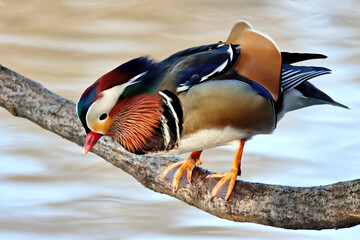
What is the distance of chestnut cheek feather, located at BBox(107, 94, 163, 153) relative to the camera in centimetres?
82

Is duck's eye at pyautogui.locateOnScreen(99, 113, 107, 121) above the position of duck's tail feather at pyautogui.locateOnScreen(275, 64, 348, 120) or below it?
below

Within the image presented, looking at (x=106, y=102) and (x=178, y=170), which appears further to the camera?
(x=178, y=170)

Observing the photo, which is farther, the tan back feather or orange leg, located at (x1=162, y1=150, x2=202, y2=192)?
orange leg, located at (x1=162, y1=150, x2=202, y2=192)

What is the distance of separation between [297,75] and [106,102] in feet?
0.86

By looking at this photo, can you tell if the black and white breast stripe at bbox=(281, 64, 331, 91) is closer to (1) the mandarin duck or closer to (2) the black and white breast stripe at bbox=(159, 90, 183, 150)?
(1) the mandarin duck

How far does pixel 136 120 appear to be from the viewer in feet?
2.75

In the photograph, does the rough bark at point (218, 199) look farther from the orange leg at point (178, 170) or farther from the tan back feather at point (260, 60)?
the tan back feather at point (260, 60)

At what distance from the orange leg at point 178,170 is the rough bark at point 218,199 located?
11 millimetres

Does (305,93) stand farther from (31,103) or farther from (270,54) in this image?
(31,103)

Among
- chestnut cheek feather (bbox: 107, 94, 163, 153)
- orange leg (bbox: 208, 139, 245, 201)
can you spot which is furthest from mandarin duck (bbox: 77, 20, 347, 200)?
orange leg (bbox: 208, 139, 245, 201)

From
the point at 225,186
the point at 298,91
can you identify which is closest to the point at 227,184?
the point at 225,186

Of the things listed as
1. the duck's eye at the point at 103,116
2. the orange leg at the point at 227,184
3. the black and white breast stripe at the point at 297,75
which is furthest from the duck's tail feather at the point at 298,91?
the duck's eye at the point at 103,116

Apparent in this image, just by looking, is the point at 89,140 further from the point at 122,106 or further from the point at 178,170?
the point at 178,170

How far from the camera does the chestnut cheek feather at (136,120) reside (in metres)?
0.82
